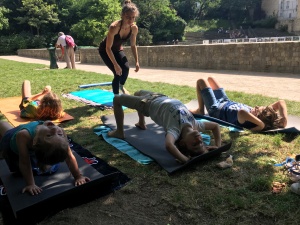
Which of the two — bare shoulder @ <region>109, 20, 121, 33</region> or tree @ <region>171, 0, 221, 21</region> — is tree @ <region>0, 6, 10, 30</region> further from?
tree @ <region>171, 0, 221, 21</region>

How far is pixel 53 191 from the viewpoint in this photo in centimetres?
243

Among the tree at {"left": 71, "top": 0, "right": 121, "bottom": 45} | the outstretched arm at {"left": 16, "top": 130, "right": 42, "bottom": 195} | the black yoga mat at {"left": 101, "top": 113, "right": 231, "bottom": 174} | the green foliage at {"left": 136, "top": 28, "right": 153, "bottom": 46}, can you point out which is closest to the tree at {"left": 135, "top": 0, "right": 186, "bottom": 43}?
the green foliage at {"left": 136, "top": 28, "right": 153, "bottom": 46}

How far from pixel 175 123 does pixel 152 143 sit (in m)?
0.62

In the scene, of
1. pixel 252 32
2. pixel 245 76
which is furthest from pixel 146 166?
pixel 252 32

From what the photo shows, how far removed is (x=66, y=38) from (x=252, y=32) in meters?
45.9

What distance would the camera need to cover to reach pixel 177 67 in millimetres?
13273

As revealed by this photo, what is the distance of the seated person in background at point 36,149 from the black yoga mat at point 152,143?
0.88 meters

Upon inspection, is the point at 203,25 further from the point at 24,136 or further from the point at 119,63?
the point at 24,136

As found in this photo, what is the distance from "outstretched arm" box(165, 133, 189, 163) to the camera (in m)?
2.89

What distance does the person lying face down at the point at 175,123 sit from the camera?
2.97 meters

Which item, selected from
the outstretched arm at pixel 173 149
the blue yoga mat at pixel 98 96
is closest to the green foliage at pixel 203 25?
the blue yoga mat at pixel 98 96

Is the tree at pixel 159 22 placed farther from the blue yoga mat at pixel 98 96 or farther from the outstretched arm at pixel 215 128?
the outstretched arm at pixel 215 128

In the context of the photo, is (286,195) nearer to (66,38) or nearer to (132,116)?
(132,116)

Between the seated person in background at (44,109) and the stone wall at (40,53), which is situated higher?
the stone wall at (40,53)
